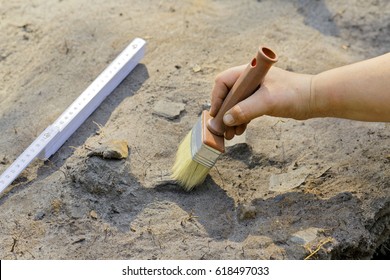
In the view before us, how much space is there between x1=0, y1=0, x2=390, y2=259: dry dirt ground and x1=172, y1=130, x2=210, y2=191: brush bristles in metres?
0.06

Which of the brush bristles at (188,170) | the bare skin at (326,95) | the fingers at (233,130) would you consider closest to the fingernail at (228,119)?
the bare skin at (326,95)

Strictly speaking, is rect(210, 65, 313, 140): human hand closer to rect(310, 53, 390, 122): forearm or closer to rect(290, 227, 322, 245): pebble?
rect(310, 53, 390, 122): forearm

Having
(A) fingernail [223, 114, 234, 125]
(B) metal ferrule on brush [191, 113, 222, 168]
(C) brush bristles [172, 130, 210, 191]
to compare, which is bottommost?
(C) brush bristles [172, 130, 210, 191]

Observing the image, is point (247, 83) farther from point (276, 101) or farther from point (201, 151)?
point (201, 151)

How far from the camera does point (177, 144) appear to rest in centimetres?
307

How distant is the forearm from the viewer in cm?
252

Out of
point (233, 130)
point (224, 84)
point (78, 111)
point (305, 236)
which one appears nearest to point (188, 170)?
point (233, 130)

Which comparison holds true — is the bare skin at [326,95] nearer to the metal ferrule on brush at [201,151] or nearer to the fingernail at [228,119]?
the fingernail at [228,119]

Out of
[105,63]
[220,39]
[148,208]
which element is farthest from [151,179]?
[220,39]

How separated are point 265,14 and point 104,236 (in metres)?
1.91

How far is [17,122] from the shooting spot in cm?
321

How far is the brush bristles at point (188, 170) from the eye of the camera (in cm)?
276

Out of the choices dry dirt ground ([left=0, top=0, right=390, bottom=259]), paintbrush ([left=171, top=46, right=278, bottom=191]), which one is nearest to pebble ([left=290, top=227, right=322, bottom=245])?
dry dirt ground ([left=0, top=0, right=390, bottom=259])

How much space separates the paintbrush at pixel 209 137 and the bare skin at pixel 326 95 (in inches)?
2.1
